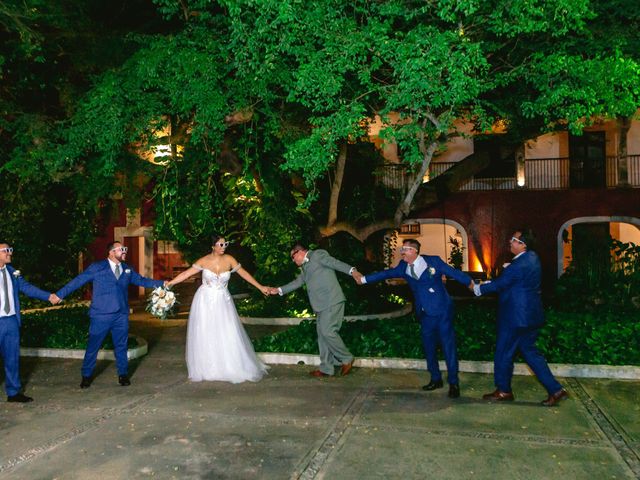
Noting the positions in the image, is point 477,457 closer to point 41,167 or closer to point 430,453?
point 430,453

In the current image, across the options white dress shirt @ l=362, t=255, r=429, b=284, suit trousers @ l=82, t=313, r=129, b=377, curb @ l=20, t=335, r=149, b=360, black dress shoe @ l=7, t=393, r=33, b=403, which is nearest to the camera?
black dress shoe @ l=7, t=393, r=33, b=403

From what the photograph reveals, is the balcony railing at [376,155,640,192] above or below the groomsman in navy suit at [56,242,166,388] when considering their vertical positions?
above

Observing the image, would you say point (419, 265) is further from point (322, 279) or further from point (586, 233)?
point (586, 233)

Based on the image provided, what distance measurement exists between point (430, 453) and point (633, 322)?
534cm

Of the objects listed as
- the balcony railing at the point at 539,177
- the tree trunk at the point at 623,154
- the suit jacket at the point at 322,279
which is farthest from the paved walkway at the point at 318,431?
the tree trunk at the point at 623,154

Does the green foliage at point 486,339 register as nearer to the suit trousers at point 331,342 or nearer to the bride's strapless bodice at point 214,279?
Result: the suit trousers at point 331,342

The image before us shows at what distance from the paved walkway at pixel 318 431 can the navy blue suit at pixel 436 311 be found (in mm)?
428

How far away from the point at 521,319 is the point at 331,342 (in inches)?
108

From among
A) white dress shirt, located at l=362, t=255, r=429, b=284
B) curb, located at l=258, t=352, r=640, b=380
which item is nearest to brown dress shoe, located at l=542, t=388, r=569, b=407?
curb, located at l=258, t=352, r=640, b=380

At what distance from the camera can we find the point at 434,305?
7.38m

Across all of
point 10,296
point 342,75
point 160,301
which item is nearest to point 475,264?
point 342,75

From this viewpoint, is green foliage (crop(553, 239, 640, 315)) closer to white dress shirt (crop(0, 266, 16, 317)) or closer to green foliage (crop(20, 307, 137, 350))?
green foliage (crop(20, 307, 137, 350))

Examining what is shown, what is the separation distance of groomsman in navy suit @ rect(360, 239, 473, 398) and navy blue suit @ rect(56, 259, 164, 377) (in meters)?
3.87

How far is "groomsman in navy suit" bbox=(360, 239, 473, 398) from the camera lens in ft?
24.1
